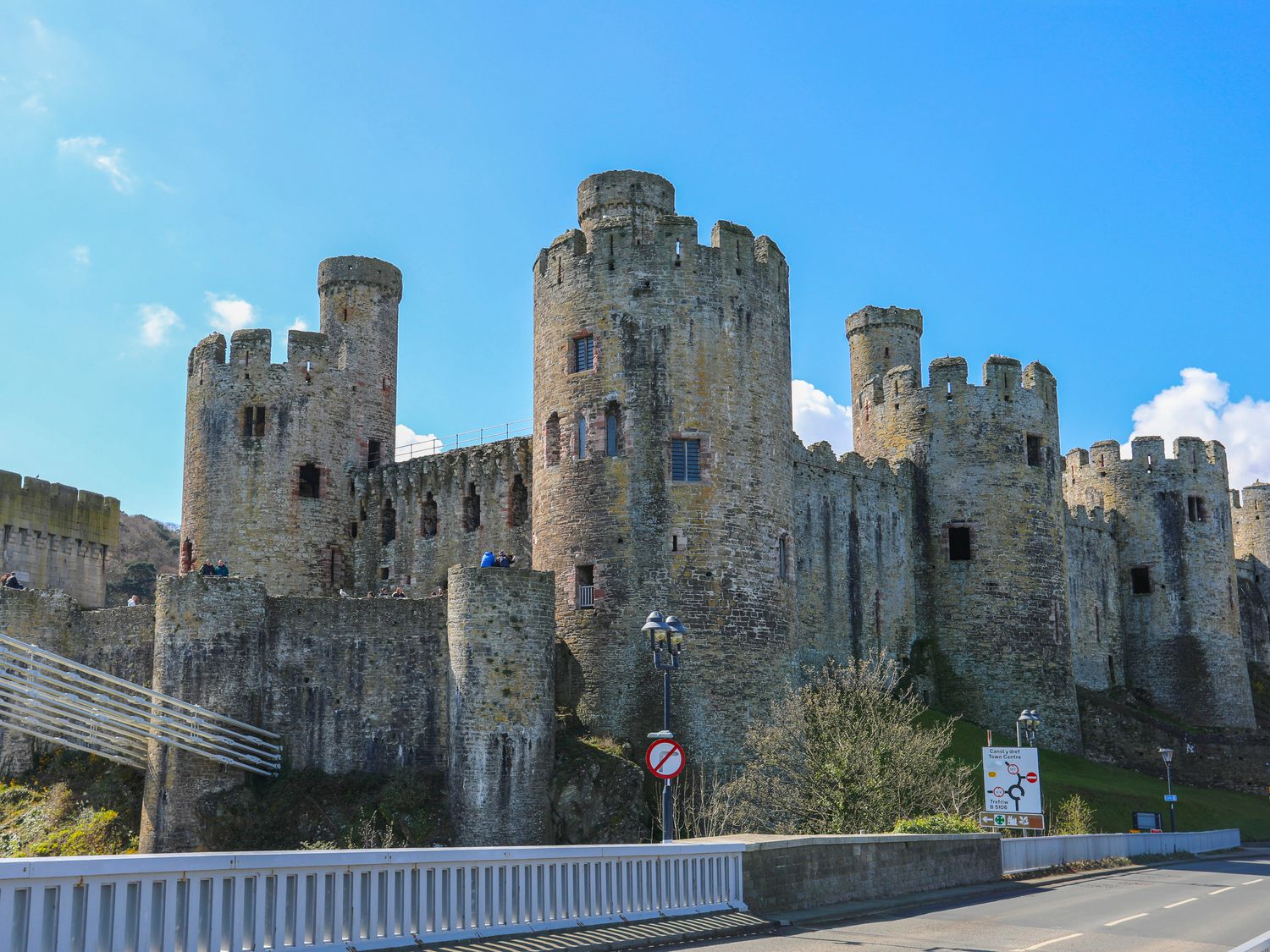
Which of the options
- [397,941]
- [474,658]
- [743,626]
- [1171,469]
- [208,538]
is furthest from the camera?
[1171,469]

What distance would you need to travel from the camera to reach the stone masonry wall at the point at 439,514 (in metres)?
41.9

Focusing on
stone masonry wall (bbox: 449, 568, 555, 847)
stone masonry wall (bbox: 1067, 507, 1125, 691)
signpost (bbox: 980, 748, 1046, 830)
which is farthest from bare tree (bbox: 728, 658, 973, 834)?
stone masonry wall (bbox: 1067, 507, 1125, 691)

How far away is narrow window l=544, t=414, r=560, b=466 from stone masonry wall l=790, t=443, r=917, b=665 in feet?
29.6

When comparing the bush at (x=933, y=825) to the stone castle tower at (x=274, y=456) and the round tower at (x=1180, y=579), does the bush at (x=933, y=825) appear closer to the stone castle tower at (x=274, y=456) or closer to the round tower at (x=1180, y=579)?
the stone castle tower at (x=274, y=456)

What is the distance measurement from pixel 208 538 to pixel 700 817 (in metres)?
19.1

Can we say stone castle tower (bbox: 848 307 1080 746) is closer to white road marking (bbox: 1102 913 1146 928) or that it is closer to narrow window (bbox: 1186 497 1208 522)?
narrow window (bbox: 1186 497 1208 522)

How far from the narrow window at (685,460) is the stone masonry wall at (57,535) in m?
20.7

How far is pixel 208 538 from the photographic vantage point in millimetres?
43688

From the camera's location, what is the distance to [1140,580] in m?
58.7

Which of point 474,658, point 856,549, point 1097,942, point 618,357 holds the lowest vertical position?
point 1097,942

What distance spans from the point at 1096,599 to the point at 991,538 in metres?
11.5

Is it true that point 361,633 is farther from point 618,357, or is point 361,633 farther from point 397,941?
point 397,941

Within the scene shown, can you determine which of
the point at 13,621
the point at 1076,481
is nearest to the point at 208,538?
the point at 13,621

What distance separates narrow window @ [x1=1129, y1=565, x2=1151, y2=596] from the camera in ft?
192
